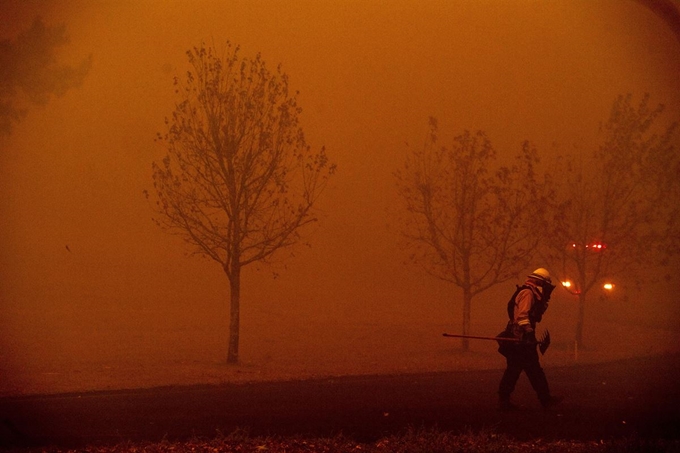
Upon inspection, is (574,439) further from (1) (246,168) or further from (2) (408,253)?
(2) (408,253)

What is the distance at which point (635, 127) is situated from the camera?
19.6m

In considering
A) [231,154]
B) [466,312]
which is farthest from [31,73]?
[466,312]

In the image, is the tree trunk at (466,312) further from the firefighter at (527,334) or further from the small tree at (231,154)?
the firefighter at (527,334)

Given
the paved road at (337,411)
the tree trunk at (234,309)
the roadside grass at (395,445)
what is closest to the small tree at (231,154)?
the tree trunk at (234,309)

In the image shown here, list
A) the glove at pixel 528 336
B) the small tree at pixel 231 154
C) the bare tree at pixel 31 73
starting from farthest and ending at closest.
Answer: the bare tree at pixel 31 73 → the small tree at pixel 231 154 → the glove at pixel 528 336

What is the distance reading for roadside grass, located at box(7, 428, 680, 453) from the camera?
7516 mm

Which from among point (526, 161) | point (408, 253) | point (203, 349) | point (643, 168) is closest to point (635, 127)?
point (643, 168)

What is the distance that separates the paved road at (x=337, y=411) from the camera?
27.4 feet

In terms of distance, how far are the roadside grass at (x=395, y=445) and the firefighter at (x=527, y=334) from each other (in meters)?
1.42

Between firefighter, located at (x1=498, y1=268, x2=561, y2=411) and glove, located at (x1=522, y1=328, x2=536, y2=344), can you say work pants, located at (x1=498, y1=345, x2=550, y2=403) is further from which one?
glove, located at (x1=522, y1=328, x2=536, y2=344)

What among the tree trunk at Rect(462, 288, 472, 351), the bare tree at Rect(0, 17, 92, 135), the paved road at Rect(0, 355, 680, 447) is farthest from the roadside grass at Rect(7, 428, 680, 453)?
the bare tree at Rect(0, 17, 92, 135)

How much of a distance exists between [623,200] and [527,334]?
1166 cm

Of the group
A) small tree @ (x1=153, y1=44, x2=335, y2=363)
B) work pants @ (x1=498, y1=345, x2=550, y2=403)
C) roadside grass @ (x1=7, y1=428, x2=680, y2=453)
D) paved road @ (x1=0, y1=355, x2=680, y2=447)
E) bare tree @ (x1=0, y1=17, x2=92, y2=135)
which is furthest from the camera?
bare tree @ (x1=0, y1=17, x2=92, y2=135)

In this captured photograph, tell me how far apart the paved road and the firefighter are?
27cm
